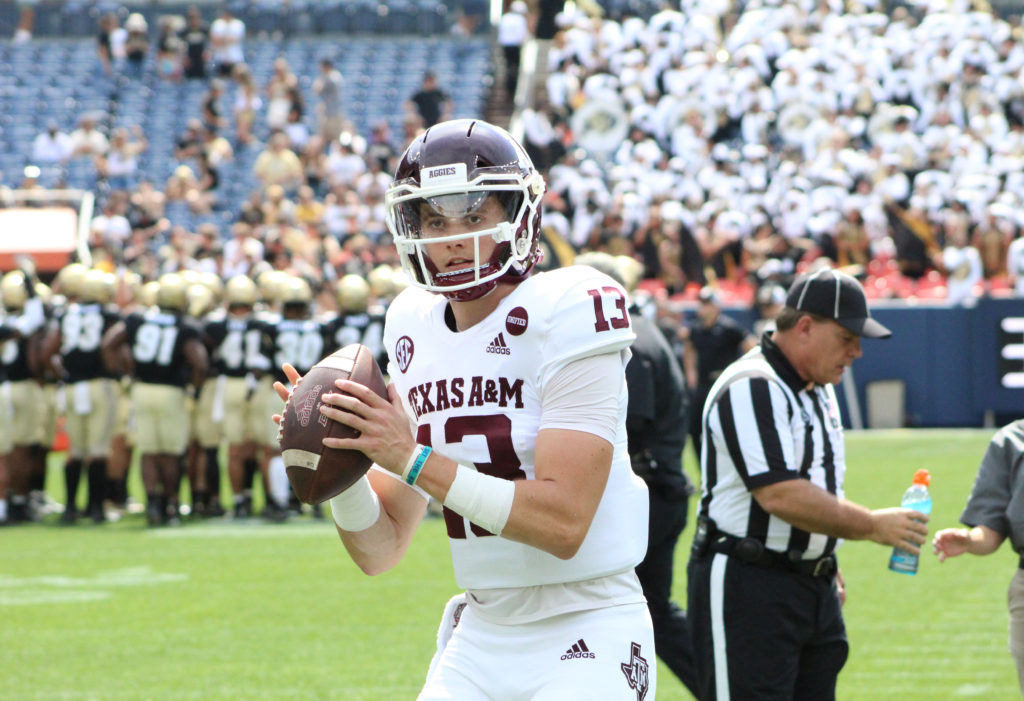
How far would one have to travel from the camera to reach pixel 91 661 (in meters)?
7.14

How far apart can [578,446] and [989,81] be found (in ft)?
65.4

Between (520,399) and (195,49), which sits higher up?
(195,49)

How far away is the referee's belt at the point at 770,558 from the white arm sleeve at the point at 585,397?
54.8 inches

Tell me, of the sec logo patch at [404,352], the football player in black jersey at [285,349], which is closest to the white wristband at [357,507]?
the sec logo patch at [404,352]

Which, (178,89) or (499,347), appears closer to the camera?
(499,347)

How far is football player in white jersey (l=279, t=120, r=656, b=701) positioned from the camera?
280 centimetres

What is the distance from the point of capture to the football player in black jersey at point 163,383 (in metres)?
11.8

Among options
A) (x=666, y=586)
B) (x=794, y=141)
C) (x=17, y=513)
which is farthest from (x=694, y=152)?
(x=666, y=586)

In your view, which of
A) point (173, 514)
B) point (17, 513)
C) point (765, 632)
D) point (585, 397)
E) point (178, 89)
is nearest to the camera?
point (585, 397)

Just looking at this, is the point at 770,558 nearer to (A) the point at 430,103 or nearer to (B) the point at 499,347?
(B) the point at 499,347

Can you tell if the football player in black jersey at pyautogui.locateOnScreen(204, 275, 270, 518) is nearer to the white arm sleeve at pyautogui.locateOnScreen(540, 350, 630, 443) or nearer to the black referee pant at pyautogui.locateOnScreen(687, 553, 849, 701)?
the black referee pant at pyautogui.locateOnScreen(687, 553, 849, 701)

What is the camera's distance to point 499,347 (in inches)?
117

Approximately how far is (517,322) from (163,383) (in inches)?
368

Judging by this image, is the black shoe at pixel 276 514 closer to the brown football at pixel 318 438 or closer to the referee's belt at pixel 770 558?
the referee's belt at pixel 770 558
